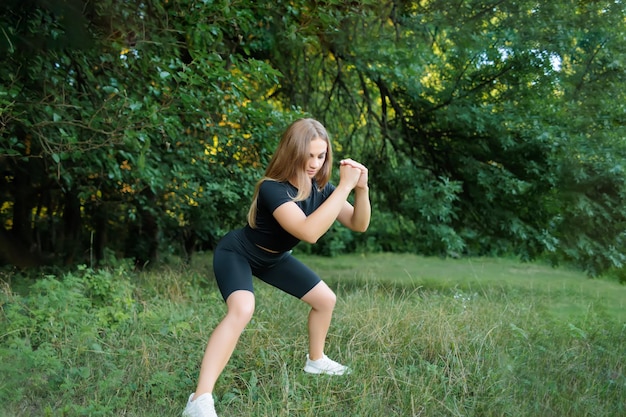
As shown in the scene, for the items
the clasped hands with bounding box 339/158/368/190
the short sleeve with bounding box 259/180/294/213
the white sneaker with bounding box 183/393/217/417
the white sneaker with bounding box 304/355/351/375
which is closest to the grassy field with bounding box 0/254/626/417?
the white sneaker with bounding box 304/355/351/375

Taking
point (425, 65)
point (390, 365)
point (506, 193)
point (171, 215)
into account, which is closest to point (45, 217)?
point (171, 215)

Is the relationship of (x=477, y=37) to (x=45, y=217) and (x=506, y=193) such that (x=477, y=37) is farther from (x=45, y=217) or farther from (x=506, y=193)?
(x=45, y=217)

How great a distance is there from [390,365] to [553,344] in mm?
1432

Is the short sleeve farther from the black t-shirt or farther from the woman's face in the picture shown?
the woman's face

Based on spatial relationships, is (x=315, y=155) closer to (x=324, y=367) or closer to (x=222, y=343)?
(x=222, y=343)

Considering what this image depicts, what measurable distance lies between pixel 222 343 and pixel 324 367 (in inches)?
33.2

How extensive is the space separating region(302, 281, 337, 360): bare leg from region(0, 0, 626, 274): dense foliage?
1.92 m

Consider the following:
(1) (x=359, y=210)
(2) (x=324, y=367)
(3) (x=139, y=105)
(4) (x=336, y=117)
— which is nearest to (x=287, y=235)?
(1) (x=359, y=210)

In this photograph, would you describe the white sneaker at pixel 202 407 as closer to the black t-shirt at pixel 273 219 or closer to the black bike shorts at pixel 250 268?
the black bike shorts at pixel 250 268

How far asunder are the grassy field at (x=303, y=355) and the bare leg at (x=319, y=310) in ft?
0.75

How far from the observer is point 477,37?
7656 millimetres

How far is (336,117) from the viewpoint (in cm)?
952

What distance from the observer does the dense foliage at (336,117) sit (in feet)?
17.9

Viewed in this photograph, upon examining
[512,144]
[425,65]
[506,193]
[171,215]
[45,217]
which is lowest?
[45,217]
